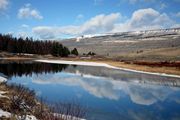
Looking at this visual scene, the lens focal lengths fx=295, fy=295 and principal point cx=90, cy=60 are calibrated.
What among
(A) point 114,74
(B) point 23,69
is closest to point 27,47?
(B) point 23,69

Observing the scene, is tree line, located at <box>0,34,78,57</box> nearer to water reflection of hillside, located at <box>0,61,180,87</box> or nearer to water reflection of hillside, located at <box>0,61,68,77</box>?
water reflection of hillside, located at <box>0,61,68,77</box>

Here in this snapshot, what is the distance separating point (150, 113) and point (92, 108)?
12.1 ft

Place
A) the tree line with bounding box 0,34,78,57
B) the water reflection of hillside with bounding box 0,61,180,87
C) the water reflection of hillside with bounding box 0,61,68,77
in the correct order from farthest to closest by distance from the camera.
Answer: the tree line with bounding box 0,34,78,57, the water reflection of hillside with bounding box 0,61,68,77, the water reflection of hillside with bounding box 0,61,180,87

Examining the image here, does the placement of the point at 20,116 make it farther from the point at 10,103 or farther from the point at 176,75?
the point at 176,75

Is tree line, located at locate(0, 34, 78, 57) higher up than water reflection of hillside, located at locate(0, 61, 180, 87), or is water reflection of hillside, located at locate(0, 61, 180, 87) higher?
tree line, located at locate(0, 34, 78, 57)

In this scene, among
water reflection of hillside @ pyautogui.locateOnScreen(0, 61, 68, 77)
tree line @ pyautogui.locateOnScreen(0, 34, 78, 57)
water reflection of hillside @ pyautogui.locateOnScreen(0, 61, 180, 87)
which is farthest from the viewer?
tree line @ pyautogui.locateOnScreen(0, 34, 78, 57)

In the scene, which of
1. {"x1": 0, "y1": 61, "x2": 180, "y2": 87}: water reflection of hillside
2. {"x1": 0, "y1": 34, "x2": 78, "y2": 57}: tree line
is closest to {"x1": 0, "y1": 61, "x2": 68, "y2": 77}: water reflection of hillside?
{"x1": 0, "y1": 61, "x2": 180, "y2": 87}: water reflection of hillside

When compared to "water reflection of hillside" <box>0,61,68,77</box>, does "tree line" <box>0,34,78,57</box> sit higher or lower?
higher

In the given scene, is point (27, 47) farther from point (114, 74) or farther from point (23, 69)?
point (114, 74)

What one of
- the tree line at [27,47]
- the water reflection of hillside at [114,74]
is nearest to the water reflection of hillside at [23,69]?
the water reflection of hillside at [114,74]

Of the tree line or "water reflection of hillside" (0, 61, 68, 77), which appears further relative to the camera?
the tree line

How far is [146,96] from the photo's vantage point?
26.6 meters

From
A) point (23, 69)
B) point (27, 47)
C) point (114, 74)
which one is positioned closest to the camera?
point (114, 74)

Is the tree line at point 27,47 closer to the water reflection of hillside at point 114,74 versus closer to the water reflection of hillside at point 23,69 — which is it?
the water reflection of hillside at point 23,69
